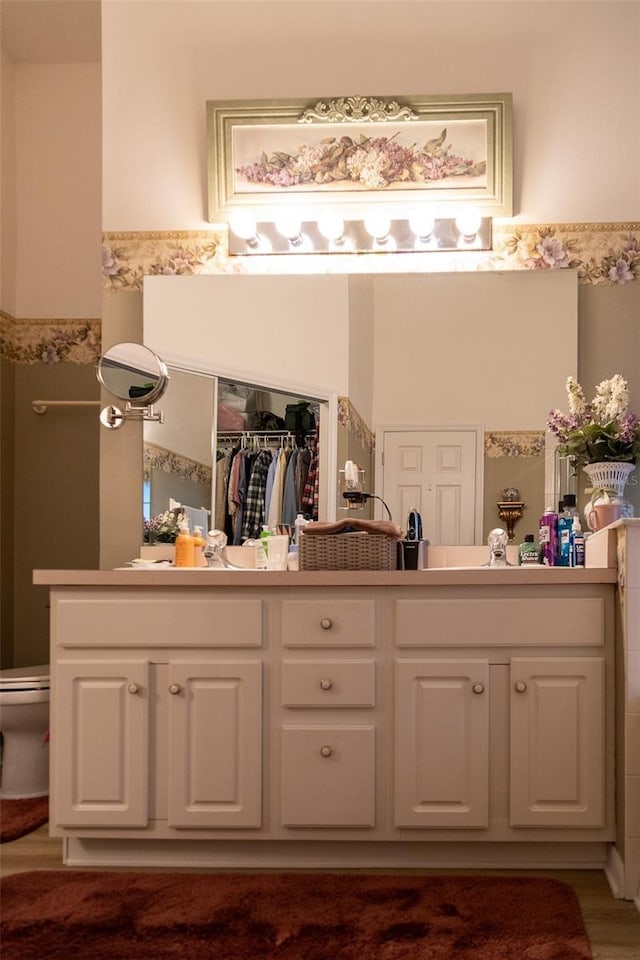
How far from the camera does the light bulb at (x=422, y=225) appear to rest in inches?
132

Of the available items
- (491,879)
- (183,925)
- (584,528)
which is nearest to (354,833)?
A: (491,879)

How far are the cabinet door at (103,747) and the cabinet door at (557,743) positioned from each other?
97 centimetres

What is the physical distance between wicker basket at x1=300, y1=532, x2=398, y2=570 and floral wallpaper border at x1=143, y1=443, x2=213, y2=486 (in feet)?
1.92

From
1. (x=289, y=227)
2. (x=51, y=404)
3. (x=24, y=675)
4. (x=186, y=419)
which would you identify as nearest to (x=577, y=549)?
(x=186, y=419)

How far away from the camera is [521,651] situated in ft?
8.69

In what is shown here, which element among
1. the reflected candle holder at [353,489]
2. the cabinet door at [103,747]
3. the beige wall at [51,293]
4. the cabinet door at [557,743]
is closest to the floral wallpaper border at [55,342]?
the beige wall at [51,293]

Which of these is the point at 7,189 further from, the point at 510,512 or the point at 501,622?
the point at 501,622

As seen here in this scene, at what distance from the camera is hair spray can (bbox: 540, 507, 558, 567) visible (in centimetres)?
309

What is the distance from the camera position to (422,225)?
3.34 metres

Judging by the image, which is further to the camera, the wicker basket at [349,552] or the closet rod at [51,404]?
the closet rod at [51,404]

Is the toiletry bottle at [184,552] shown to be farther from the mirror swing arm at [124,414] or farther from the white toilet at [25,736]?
the white toilet at [25,736]

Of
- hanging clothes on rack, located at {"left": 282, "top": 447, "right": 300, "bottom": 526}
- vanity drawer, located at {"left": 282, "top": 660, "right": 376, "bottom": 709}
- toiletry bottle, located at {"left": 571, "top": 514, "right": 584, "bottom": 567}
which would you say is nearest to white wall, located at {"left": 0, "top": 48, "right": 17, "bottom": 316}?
hanging clothes on rack, located at {"left": 282, "top": 447, "right": 300, "bottom": 526}

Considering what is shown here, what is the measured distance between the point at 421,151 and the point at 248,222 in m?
0.62

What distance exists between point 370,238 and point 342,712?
1.58 m
